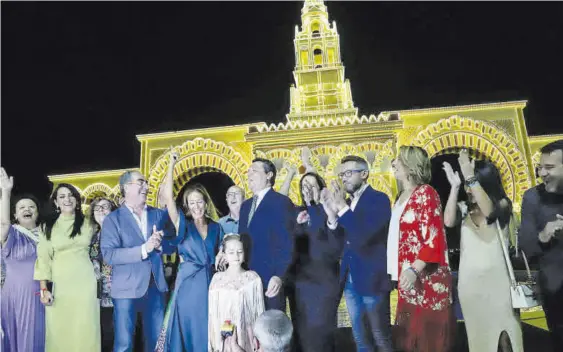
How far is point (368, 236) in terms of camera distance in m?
4.63

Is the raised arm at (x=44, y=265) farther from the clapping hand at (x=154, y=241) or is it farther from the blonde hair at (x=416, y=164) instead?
the blonde hair at (x=416, y=164)

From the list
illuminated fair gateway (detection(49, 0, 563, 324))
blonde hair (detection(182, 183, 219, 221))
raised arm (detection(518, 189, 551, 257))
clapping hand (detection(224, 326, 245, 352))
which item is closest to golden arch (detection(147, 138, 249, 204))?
illuminated fair gateway (detection(49, 0, 563, 324))

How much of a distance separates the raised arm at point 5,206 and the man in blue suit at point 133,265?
127 cm

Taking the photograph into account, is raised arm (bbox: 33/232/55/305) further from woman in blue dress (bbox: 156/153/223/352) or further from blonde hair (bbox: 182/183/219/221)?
blonde hair (bbox: 182/183/219/221)

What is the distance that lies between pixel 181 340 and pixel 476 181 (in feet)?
9.99

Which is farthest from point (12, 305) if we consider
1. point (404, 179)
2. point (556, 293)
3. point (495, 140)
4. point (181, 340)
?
point (495, 140)

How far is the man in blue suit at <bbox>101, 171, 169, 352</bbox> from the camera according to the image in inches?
194

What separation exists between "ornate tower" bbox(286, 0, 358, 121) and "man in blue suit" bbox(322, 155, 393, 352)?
11.4 feet

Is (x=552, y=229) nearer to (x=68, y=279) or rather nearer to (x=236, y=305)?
(x=236, y=305)

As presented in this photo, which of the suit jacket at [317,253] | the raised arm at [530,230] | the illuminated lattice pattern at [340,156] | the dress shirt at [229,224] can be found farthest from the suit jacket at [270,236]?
the illuminated lattice pattern at [340,156]

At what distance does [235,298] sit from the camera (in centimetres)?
459

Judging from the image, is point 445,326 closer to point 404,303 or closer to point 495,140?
point 404,303

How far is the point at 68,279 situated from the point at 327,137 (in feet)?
12.3

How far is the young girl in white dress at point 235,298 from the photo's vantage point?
4555mm
